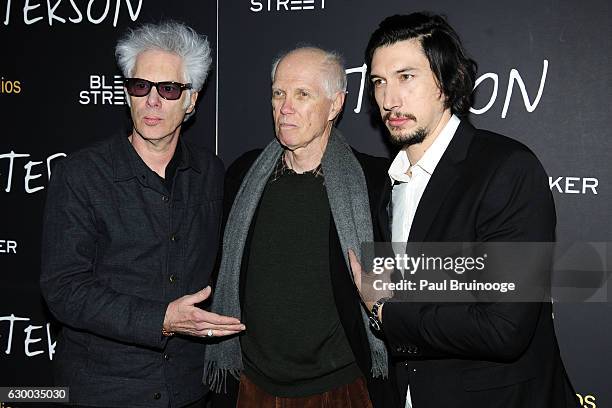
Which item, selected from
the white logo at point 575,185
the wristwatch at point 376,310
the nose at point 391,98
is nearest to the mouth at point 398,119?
the nose at point 391,98

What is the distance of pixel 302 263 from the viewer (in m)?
2.57

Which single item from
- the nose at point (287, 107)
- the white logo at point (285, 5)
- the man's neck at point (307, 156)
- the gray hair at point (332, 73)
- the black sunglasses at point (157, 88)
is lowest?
the man's neck at point (307, 156)

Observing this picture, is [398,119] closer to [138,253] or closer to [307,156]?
[307,156]

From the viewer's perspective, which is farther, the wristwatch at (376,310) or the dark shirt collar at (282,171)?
the dark shirt collar at (282,171)

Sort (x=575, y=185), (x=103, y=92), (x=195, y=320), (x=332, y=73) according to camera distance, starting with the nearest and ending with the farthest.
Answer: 1. (x=195, y=320)
2. (x=332, y=73)
3. (x=575, y=185)
4. (x=103, y=92)

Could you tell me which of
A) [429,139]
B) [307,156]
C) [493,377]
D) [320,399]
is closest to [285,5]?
[307,156]

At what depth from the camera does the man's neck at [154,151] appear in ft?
8.55

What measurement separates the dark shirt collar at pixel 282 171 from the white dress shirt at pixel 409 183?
1.40ft

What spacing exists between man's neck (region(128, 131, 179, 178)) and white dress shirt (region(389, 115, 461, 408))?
3.10ft

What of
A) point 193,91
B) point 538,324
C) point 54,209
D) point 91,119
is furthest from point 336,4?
point 538,324

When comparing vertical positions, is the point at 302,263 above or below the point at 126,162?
below

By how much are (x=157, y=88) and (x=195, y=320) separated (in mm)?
953

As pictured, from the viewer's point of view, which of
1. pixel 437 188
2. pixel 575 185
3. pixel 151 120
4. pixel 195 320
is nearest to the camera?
pixel 437 188

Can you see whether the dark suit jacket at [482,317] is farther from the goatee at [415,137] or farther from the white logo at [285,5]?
the white logo at [285,5]
